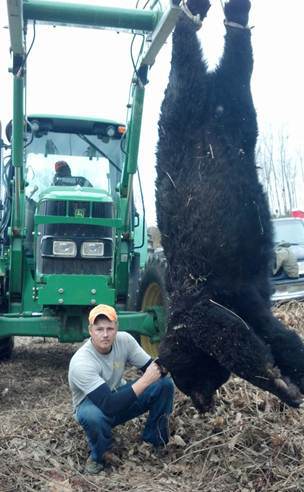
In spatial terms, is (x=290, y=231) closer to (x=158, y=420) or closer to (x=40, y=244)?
(x=40, y=244)

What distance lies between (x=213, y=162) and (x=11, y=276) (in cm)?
400

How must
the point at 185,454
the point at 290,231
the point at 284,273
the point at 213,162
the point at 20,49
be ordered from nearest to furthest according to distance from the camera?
the point at 213,162 < the point at 185,454 < the point at 20,49 < the point at 284,273 < the point at 290,231

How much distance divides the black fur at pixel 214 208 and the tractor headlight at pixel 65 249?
9.98ft

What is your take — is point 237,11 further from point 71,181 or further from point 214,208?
point 71,181

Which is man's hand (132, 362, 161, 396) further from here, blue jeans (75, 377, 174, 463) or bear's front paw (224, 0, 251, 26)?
bear's front paw (224, 0, 251, 26)

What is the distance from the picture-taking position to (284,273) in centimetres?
870

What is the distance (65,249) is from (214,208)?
336cm

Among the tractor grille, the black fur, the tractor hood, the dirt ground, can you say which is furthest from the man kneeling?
the tractor hood

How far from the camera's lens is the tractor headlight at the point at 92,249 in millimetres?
6461

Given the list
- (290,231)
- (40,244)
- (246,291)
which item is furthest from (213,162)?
(290,231)

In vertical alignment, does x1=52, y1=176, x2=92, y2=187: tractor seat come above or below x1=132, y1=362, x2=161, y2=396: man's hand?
above

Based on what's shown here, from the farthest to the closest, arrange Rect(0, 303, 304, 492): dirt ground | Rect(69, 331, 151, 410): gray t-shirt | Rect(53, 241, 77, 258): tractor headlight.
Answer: Rect(53, 241, 77, 258): tractor headlight, Rect(69, 331, 151, 410): gray t-shirt, Rect(0, 303, 304, 492): dirt ground

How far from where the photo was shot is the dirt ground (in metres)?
3.75

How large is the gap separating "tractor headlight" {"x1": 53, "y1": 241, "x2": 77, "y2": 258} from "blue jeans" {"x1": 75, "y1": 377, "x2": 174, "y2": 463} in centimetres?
234
